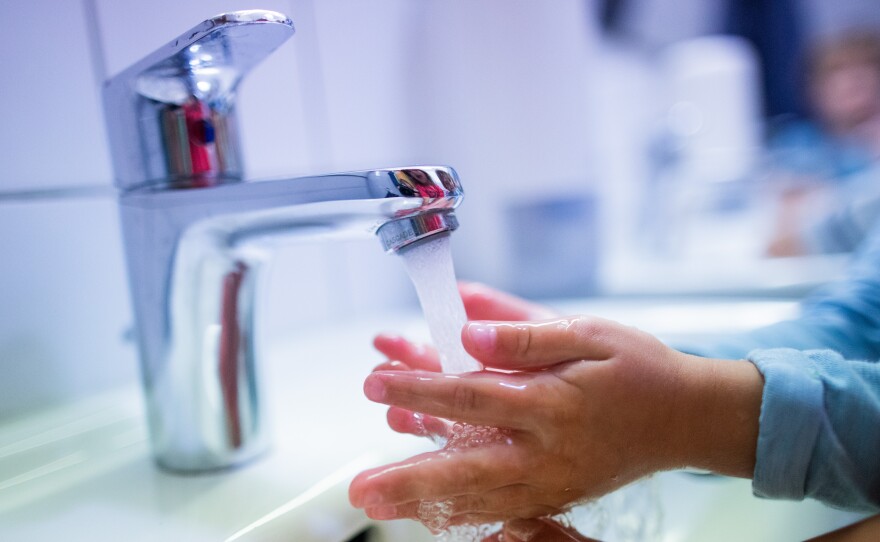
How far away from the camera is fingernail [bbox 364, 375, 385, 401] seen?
0.27m

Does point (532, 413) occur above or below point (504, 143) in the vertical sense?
below

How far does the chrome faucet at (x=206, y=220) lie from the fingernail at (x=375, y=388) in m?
0.06

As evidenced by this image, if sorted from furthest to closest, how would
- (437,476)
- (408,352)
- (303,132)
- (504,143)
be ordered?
1. (504,143)
2. (303,132)
3. (408,352)
4. (437,476)

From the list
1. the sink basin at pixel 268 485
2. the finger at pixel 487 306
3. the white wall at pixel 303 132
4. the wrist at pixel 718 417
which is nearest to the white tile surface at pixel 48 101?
the white wall at pixel 303 132

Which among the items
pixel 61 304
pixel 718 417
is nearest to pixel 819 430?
pixel 718 417

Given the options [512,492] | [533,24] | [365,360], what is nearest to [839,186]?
[533,24]

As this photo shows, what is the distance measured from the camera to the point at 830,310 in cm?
43

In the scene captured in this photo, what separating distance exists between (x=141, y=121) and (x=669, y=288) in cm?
55

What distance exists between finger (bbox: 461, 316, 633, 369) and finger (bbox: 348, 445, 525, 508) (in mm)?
38

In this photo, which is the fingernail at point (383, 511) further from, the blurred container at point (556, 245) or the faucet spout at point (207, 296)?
the blurred container at point (556, 245)

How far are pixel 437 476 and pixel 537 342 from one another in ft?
0.22

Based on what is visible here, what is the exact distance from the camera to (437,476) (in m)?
0.26

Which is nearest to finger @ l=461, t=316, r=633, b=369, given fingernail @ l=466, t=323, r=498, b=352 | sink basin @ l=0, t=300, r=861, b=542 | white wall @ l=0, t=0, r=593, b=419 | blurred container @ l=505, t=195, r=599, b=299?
fingernail @ l=466, t=323, r=498, b=352

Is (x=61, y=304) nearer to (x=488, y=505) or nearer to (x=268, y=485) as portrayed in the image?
(x=268, y=485)
